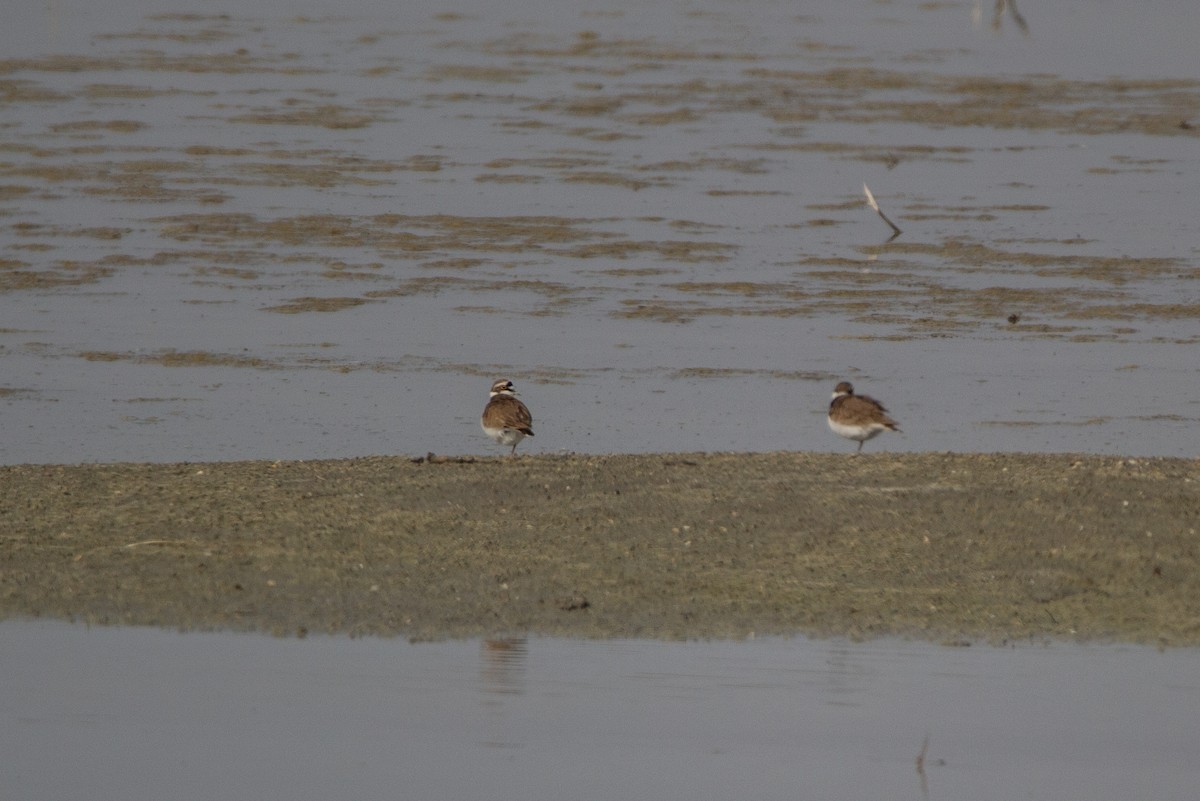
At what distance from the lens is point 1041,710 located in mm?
7895

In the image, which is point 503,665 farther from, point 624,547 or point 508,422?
point 508,422

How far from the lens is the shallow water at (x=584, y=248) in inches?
567

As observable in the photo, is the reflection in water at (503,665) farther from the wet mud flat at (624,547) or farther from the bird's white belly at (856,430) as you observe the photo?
the bird's white belly at (856,430)

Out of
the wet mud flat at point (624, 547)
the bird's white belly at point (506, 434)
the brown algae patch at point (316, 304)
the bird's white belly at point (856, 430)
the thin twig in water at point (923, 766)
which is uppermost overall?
the brown algae patch at point (316, 304)

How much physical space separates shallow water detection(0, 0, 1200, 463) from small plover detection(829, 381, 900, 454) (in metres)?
0.56

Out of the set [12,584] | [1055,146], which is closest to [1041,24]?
[1055,146]

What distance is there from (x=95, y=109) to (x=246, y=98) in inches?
107

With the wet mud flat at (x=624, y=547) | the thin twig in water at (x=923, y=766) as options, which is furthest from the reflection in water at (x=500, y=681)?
the thin twig in water at (x=923, y=766)

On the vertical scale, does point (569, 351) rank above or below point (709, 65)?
below

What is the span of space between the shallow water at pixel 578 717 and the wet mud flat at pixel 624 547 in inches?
14.5

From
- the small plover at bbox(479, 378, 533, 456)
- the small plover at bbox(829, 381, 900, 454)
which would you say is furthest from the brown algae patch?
the small plover at bbox(829, 381, 900, 454)

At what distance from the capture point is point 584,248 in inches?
829

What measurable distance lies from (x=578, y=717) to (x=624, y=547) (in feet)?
8.16

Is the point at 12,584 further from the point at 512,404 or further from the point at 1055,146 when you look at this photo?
the point at 1055,146
